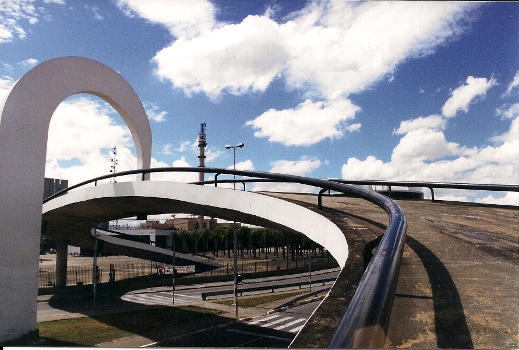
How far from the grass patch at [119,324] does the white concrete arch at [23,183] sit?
9.26ft

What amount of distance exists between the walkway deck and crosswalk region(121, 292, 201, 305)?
23150mm

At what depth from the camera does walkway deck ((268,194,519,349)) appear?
9.34ft

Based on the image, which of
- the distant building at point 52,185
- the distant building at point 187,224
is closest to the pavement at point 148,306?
the distant building at point 52,185

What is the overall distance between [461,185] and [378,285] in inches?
274

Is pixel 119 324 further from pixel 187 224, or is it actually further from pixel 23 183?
pixel 187 224

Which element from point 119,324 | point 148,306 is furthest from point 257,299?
point 119,324

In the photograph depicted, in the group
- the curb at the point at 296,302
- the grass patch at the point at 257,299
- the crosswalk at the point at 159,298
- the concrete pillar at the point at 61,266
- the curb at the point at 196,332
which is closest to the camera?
the curb at the point at 196,332

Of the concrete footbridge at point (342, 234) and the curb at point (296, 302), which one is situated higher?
the concrete footbridge at point (342, 234)

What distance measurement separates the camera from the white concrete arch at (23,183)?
1206 centimetres

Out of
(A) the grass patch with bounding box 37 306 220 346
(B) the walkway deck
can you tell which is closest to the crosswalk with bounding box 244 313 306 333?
(A) the grass patch with bounding box 37 306 220 346

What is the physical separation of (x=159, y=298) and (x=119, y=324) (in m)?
9.14

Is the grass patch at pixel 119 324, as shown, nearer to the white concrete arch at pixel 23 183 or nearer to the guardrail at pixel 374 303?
the white concrete arch at pixel 23 183

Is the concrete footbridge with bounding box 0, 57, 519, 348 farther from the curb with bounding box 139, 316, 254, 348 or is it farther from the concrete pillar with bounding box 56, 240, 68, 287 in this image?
the concrete pillar with bounding box 56, 240, 68, 287

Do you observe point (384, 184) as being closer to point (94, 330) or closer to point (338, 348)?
point (338, 348)
